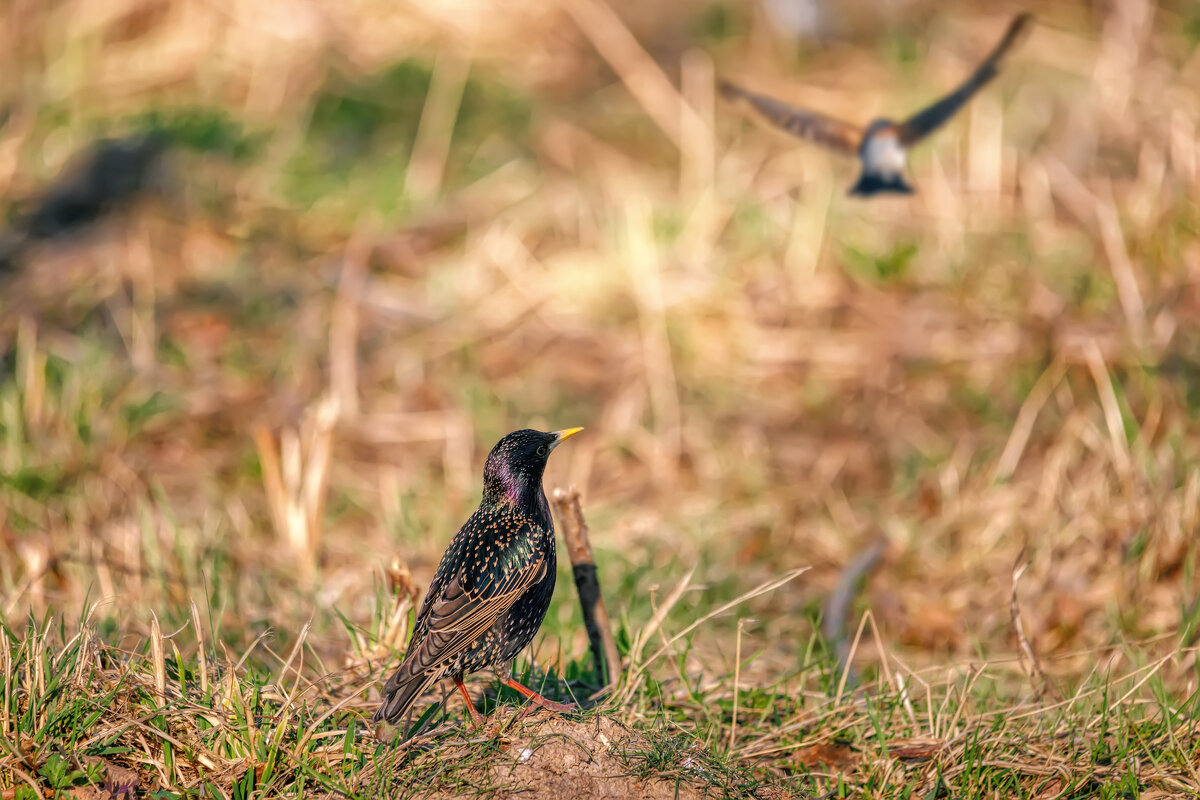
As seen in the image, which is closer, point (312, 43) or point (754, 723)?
point (754, 723)

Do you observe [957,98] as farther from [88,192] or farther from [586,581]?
[88,192]

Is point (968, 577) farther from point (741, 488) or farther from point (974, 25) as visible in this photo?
point (974, 25)

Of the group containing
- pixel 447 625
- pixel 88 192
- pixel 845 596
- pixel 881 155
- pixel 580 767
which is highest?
pixel 881 155

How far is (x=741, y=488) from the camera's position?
6000 mm

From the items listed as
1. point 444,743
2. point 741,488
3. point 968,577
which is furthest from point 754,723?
point 741,488

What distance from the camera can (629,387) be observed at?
6.65 metres

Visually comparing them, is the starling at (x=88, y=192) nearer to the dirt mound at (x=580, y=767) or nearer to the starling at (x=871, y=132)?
the starling at (x=871, y=132)

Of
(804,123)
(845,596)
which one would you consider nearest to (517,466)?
(804,123)

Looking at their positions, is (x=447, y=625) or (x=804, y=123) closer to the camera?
(x=447, y=625)

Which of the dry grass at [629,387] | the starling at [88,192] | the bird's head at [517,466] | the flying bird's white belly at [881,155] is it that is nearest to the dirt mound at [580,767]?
the dry grass at [629,387]

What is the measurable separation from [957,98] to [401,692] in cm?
274

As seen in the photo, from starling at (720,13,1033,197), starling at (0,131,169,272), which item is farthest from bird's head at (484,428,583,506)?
starling at (0,131,169,272)

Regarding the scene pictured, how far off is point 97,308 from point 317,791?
15.4 feet

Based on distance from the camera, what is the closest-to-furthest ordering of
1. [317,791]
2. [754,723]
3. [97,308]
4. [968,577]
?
[317,791], [754,723], [968,577], [97,308]
